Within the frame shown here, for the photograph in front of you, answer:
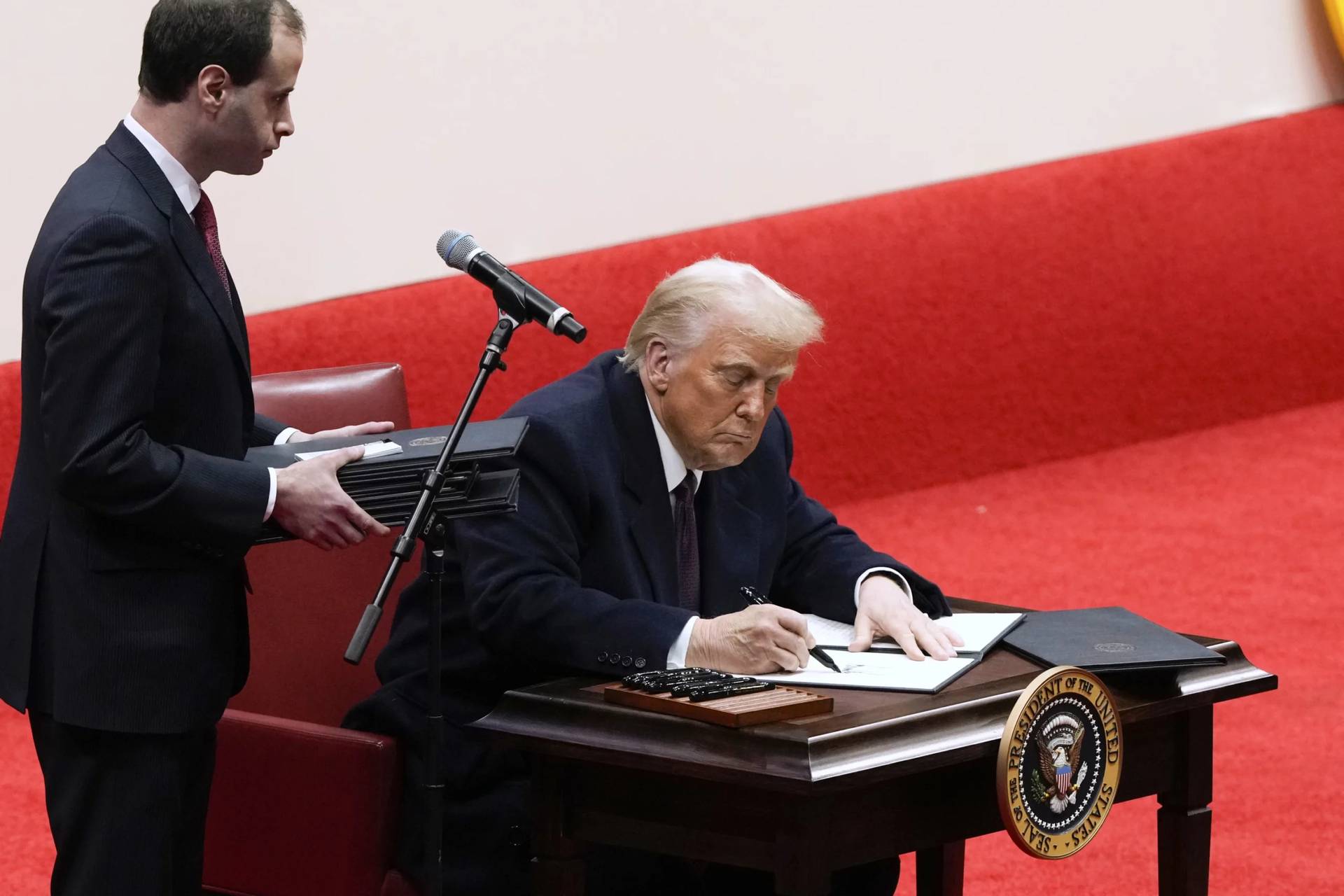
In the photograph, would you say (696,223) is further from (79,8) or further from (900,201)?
(79,8)

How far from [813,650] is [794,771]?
446 mm

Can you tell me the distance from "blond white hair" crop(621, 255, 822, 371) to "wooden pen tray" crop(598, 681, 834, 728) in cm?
57

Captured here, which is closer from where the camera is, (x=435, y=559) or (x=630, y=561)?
(x=435, y=559)

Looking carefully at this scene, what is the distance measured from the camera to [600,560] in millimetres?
2326

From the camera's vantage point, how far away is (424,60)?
181 inches

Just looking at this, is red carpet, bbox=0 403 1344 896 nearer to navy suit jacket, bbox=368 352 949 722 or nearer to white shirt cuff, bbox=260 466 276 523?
navy suit jacket, bbox=368 352 949 722

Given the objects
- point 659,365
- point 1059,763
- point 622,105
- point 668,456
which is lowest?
point 1059,763

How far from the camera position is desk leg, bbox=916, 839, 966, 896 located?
8.70ft

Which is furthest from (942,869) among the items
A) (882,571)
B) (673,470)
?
(673,470)

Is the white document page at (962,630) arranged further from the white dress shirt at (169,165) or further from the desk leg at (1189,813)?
the white dress shirt at (169,165)

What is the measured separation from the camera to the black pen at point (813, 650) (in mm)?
2107

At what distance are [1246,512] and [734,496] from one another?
10.0ft

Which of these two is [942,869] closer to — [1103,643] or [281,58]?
[1103,643]

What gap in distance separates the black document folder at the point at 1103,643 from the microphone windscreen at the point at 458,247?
78 cm
